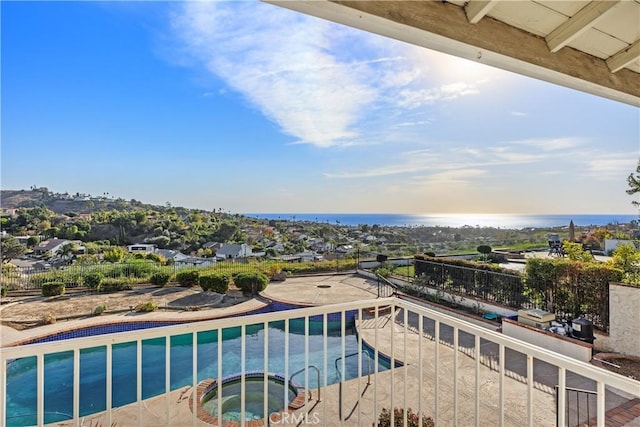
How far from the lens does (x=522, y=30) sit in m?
1.42

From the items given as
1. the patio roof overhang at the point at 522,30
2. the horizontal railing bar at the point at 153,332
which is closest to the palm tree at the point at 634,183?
the patio roof overhang at the point at 522,30

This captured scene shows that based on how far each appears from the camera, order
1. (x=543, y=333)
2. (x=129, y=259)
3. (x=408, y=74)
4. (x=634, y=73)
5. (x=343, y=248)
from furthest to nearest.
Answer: (x=343, y=248)
(x=129, y=259)
(x=408, y=74)
(x=543, y=333)
(x=634, y=73)

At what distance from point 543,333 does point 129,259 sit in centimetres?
1298

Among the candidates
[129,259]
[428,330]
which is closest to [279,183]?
[129,259]

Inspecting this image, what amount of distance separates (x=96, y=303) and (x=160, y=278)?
6.93ft

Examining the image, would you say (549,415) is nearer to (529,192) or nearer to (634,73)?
(634,73)

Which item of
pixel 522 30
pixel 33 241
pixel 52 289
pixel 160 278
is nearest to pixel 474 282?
pixel 522 30

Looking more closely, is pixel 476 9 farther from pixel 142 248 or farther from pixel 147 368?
pixel 142 248

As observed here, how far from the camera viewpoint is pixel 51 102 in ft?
32.9

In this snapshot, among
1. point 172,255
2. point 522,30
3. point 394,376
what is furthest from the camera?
point 172,255

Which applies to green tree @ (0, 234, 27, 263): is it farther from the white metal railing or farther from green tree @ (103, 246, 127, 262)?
the white metal railing

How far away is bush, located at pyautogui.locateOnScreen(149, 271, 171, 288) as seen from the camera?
10867 millimetres

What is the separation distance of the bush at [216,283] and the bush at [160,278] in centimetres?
180

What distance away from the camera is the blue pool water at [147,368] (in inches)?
189
